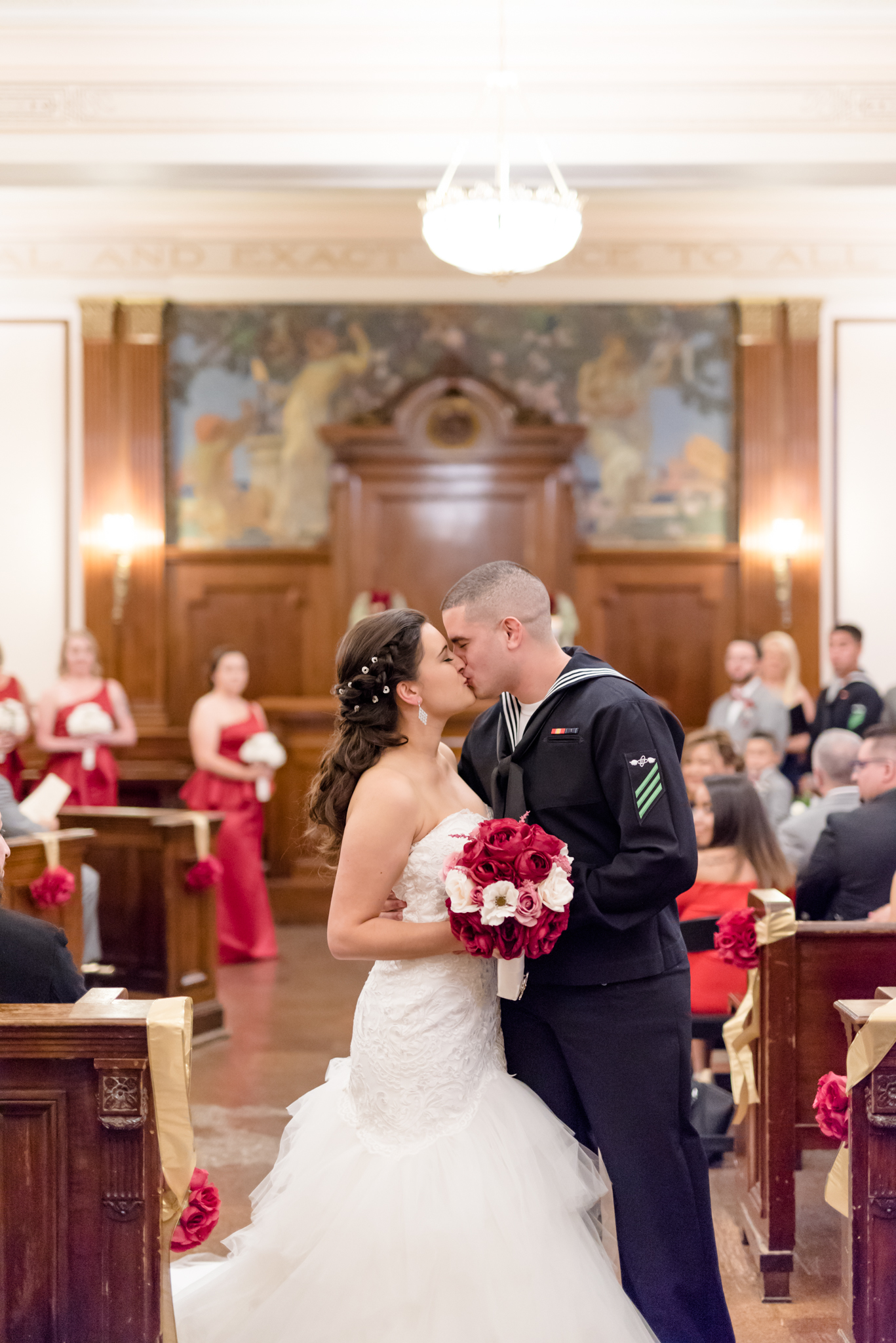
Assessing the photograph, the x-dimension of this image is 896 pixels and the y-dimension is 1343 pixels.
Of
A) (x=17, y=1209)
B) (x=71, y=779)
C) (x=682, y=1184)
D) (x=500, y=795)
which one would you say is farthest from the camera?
(x=71, y=779)

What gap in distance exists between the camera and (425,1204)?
254 cm

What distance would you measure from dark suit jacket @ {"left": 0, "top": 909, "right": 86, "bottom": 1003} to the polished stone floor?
5.11 feet

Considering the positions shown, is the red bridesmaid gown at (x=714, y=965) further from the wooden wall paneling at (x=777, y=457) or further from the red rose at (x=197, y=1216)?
the wooden wall paneling at (x=777, y=457)

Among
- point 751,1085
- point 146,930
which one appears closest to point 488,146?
point 146,930

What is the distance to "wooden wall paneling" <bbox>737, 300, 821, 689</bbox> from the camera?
995 centimetres

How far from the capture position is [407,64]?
657 cm

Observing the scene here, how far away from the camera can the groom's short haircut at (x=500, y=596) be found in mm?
2777

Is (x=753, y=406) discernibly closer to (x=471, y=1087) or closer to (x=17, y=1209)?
(x=471, y=1087)

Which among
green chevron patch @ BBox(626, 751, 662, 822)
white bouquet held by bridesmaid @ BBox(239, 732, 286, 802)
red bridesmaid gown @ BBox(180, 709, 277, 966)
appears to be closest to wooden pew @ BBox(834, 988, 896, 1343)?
green chevron patch @ BBox(626, 751, 662, 822)

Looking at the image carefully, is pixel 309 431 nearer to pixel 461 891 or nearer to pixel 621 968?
pixel 621 968

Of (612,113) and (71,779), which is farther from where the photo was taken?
(71,779)

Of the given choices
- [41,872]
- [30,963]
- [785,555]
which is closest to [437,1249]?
[30,963]

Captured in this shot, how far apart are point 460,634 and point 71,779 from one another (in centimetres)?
588

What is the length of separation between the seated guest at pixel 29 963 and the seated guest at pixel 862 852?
2.80 metres
